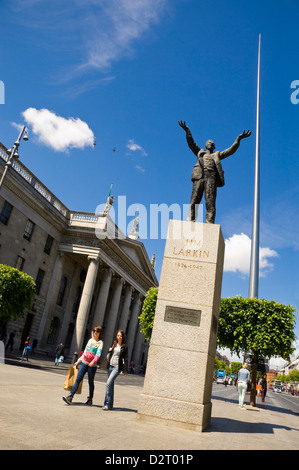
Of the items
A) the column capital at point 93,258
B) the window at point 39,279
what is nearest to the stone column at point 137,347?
the column capital at point 93,258

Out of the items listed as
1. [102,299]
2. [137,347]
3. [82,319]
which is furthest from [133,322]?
[82,319]

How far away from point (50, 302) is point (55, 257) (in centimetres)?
499

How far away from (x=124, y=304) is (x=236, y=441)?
1699 inches

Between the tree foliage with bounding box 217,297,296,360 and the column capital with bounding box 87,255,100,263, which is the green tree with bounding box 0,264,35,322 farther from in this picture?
the column capital with bounding box 87,255,100,263

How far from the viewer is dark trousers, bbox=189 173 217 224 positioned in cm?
943

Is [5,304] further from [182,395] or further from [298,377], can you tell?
[298,377]

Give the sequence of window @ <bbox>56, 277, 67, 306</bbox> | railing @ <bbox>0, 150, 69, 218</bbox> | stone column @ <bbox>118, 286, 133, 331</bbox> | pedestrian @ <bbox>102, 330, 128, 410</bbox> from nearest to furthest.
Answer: pedestrian @ <bbox>102, 330, 128, 410</bbox> < railing @ <bbox>0, 150, 69, 218</bbox> < window @ <bbox>56, 277, 67, 306</bbox> < stone column @ <bbox>118, 286, 133, 331</bbox>

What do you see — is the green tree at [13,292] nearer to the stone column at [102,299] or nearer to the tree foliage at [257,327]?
the tree foliage at [257,327]

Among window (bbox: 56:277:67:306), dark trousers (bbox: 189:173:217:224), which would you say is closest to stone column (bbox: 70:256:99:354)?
window (bbox: 56:277:67:306)

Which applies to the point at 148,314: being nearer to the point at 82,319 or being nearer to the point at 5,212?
the point at 82,319

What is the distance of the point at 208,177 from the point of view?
9.69 meters
